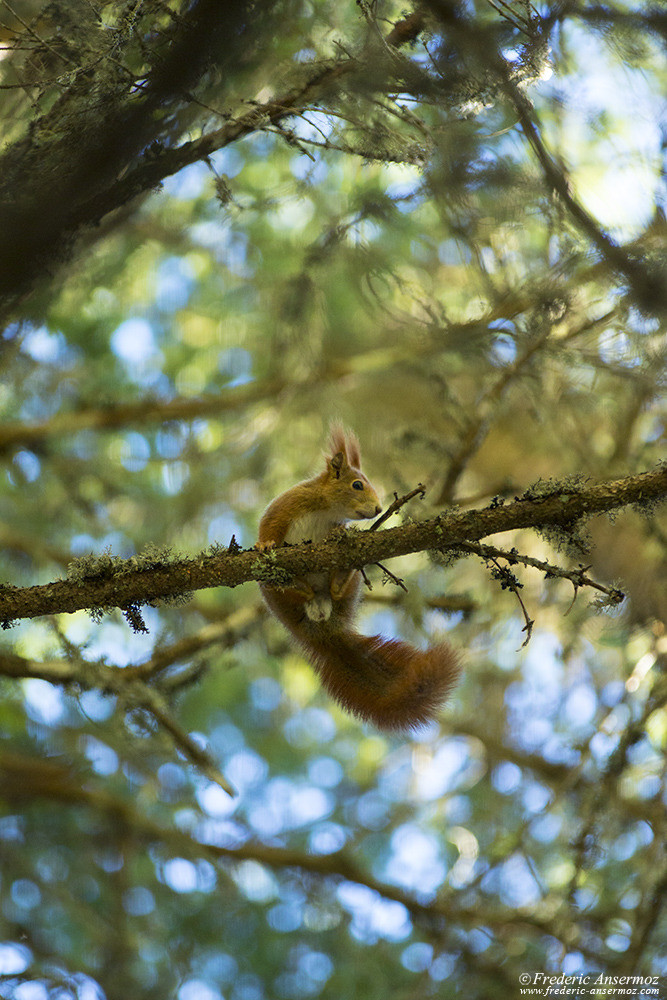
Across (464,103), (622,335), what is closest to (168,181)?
(464,103)

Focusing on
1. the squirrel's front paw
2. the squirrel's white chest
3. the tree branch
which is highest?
the squirrel's white chest

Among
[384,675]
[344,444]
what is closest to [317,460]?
[344,444]

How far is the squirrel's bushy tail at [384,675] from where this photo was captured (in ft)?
9.12

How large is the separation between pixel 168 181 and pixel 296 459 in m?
2.83

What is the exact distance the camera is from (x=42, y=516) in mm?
4758

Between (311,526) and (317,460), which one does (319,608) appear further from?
(317,460)

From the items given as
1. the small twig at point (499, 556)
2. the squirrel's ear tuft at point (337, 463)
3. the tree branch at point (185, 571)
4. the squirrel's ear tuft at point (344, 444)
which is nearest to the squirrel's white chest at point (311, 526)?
the squirrel's ear tuft at point (337, 463)

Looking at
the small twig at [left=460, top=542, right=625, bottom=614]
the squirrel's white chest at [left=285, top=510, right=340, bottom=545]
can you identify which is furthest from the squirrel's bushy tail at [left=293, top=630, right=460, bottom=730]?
the small twig at [left=460, top=542, right=625, bottom=614]

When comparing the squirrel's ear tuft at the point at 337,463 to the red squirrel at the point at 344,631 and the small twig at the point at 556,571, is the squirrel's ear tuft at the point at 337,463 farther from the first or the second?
the small twig at the point at 556,571

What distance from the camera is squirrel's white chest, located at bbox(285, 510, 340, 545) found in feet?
10.8

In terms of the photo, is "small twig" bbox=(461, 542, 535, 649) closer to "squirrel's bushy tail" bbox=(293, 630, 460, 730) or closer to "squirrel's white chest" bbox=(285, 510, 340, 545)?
"squirrel's bushy tail" bbox=(293, 630, 460, 730)

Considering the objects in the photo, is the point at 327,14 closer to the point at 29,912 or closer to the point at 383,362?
the point at 383,362

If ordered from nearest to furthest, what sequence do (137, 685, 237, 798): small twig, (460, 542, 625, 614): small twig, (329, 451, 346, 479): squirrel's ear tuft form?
(460, 542, 625, 614): small twig, (137, 685, 237, 798): small twig, (329, 451, 346, 479): squirrel's ear tuft

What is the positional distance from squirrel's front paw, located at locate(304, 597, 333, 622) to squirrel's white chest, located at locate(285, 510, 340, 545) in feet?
0.98
